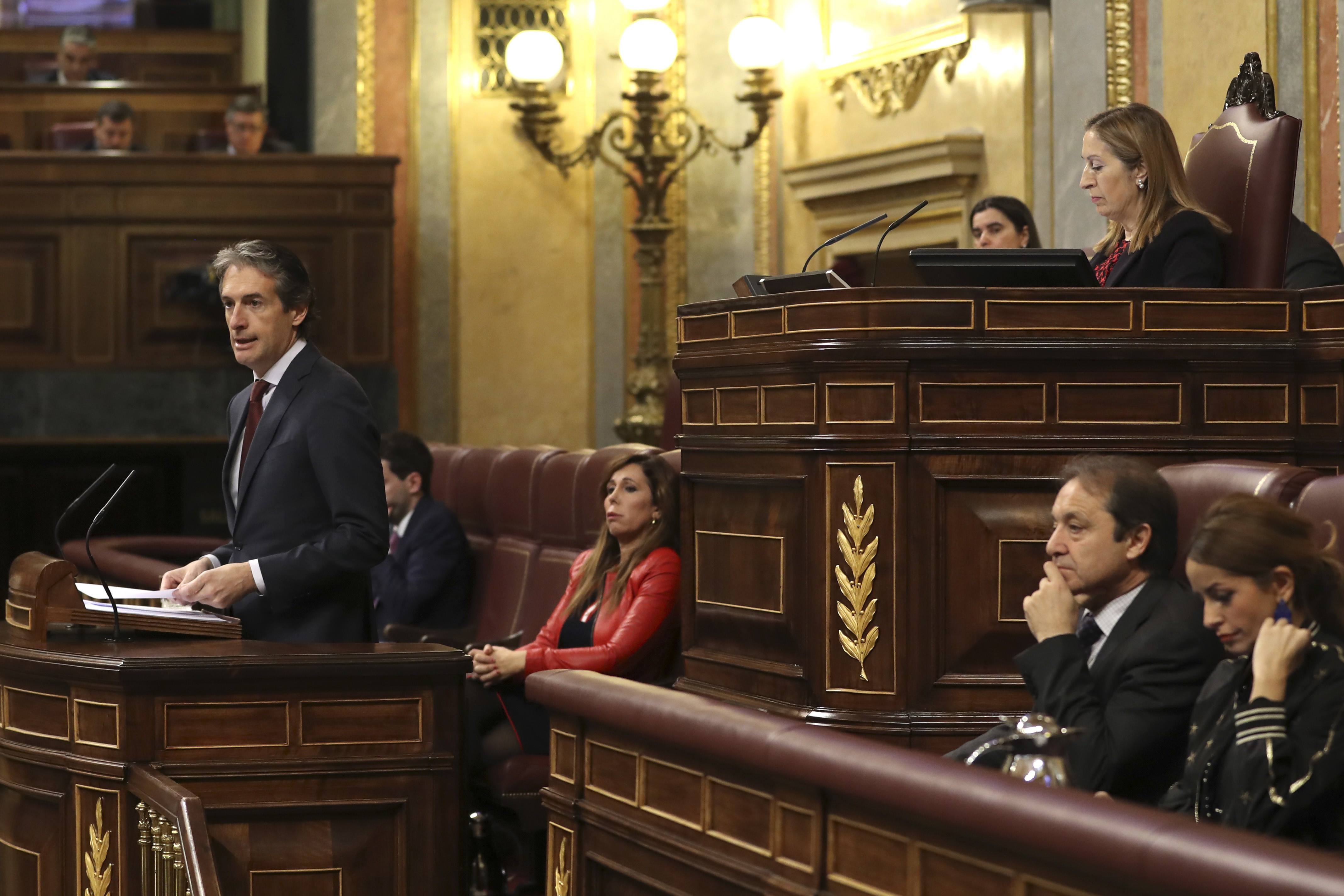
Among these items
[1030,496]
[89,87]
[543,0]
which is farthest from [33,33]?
[1030,496]

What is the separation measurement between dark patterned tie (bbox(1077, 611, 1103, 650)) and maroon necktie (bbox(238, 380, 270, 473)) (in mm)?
1511

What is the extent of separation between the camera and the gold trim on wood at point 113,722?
287cm

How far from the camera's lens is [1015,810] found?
1.63 metres

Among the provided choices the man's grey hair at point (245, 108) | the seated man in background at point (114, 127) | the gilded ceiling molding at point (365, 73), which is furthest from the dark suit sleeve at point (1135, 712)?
the gilded ceiling molding at point (365, 73)

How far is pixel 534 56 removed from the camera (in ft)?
27.8

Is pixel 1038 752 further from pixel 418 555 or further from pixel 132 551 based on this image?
pixel 132 551

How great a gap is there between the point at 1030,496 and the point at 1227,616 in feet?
2.80

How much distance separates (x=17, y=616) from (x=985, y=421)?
1.78 m

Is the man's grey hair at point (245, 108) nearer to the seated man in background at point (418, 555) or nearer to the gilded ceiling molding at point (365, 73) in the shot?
the gilded ceiling molding at point (365, 73)

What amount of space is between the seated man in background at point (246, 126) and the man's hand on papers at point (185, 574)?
5541 mm

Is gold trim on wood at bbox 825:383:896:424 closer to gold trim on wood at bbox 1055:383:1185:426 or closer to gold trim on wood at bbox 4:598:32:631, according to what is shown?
gold trim on wood at bbox 1055:383:1185:426

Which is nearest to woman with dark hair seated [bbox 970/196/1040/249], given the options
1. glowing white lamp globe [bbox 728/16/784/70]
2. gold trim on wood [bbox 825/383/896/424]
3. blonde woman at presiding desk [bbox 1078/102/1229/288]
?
blonde woman at presiding desk [bbox 1078/102/1229/288]

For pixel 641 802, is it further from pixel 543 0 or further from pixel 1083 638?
pixel 543 0

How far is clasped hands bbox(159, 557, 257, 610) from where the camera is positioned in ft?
9.93
